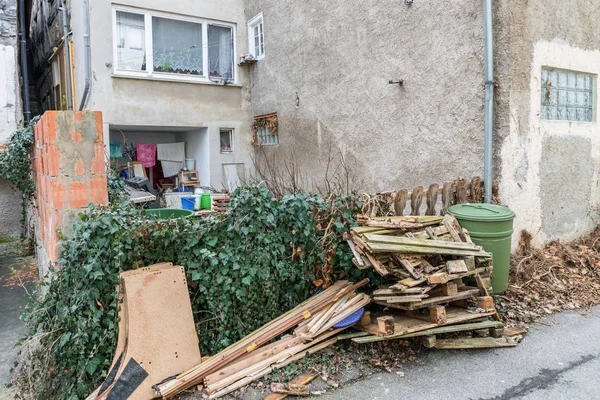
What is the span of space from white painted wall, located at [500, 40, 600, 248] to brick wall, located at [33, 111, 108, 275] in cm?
483

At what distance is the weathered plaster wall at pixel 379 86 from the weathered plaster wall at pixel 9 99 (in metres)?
5.83

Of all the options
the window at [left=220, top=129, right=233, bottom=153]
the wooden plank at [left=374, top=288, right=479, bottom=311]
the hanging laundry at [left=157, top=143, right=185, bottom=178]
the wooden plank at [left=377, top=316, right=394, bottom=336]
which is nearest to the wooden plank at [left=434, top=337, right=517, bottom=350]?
the wooden plank at [left=374, top=288, right=479, bottom=311]

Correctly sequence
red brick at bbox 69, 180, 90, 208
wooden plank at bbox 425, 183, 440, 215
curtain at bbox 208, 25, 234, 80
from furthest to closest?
curtain at bbox 208, 25, 234, 80
wooden plank at bbox 425, 183, 440, 215
red brick at bbox 69, 180, 90, 208

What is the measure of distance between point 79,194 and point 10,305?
2.65 meters

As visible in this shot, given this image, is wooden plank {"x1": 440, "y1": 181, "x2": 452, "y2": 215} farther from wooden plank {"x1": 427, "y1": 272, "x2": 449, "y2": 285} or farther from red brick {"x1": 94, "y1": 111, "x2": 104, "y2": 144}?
red brick {"x1": 94, "y1": 111, "x2": 104, "y2": 144}

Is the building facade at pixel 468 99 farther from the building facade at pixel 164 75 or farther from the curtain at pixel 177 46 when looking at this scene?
the curtain at pixel 177 46

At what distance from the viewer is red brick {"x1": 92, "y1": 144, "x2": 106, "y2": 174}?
4.12m

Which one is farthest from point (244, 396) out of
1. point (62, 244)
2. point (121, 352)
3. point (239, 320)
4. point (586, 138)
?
point (586, 138)

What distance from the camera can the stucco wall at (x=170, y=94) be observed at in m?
9.44

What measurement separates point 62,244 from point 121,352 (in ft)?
3.45

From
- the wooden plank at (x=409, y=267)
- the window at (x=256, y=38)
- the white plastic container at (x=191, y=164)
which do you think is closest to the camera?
the wooden plank at (x=409, y=267)

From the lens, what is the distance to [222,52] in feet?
36.9

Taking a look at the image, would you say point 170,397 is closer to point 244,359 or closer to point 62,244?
point 244,359

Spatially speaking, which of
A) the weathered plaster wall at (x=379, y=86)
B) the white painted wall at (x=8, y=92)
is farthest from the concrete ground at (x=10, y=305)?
the weathered plaster wall at (x=379, y=86)
